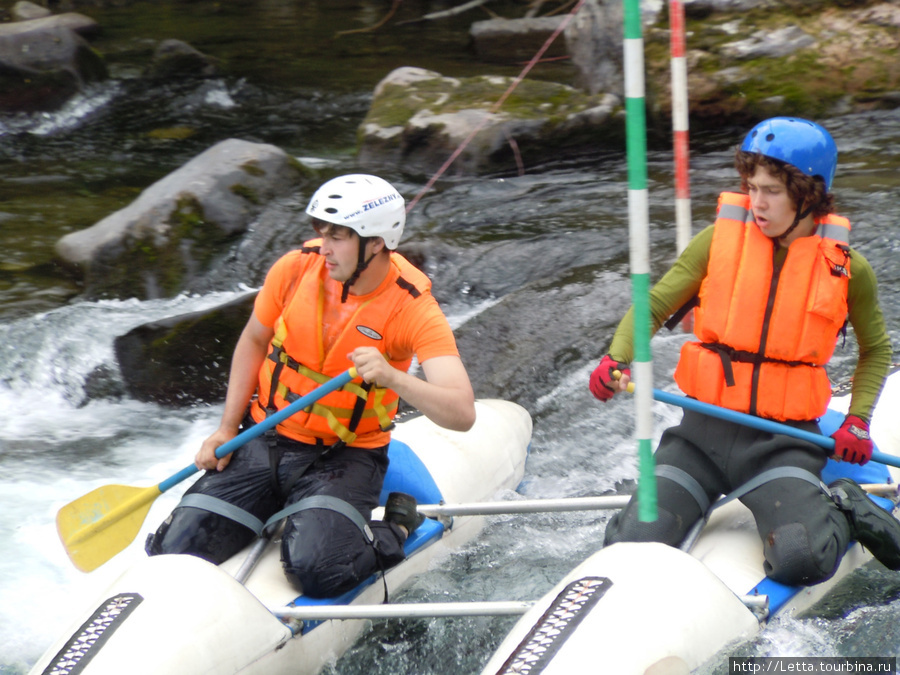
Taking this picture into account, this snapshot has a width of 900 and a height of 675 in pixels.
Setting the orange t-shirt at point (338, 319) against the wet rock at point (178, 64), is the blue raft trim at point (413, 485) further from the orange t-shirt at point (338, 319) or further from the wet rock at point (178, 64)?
the wet rock at point (178, 64)

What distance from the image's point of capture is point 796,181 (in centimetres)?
256

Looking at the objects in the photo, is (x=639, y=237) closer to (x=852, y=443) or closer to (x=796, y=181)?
(x=796, y=181)

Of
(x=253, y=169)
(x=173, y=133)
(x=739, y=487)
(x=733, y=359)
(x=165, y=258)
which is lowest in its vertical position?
(x=165, y=258)

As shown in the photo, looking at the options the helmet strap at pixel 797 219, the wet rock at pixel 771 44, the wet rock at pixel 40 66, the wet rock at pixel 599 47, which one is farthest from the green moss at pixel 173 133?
the helmet strap at pixel 797 219

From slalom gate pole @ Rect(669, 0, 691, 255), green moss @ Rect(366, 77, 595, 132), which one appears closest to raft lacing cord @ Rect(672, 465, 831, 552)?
slalom gate pole @ Rect(669, 0, 691, 255)

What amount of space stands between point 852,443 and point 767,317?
42 cm

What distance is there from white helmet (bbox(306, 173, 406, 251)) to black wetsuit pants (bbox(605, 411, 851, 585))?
1.06m

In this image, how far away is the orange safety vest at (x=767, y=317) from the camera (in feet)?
8.63

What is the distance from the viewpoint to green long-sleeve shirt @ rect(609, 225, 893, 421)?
2.70 m

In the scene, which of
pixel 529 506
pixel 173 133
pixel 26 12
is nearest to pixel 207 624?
pixel 529 506

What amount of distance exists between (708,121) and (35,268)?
17.5ft

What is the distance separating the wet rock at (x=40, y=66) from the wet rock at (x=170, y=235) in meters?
4.80

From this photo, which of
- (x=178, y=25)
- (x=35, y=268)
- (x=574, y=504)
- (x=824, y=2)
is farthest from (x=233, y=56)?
(x=574, y=504)

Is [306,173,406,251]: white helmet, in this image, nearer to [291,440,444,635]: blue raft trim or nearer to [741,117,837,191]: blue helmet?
[291,440,444,635]: blue raft trim
